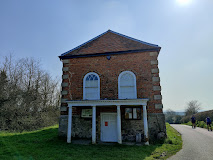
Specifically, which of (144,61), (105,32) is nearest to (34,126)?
(105,32)

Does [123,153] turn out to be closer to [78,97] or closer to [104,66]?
[78,97]

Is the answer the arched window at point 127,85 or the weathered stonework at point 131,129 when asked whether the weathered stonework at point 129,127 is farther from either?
the arched window at point 127,85

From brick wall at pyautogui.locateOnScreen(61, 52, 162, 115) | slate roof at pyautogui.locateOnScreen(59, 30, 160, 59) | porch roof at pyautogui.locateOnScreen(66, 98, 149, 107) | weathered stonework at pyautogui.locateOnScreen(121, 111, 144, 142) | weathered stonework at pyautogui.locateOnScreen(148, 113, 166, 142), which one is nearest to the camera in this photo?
porch roof at pyautogui.locateOnScreen(66, 98, 149, 107)

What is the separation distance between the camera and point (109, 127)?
32.9ft

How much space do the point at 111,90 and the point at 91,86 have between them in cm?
164

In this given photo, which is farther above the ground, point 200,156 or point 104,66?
point 104,66

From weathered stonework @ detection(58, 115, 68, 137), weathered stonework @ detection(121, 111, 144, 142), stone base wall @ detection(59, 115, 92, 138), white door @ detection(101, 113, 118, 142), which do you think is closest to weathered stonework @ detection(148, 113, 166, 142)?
weathered stonework @ detection(121, 111, 144, 142)

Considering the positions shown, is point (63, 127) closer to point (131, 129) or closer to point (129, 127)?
point (129, 127)

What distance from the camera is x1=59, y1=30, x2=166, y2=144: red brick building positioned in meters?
9.43

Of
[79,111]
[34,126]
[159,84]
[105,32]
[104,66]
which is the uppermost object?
[105,32]

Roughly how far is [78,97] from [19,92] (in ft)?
37.0

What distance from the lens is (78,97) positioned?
1078cm

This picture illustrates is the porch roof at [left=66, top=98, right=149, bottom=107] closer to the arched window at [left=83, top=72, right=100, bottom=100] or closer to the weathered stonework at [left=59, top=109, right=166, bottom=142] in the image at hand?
the arched window at [left=83, top=72, right=100, bottom=100]

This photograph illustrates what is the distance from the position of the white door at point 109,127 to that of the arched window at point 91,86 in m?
1.62
